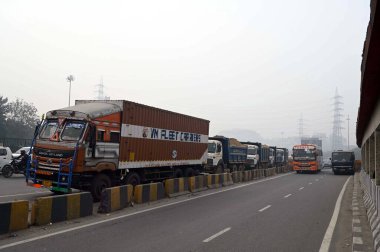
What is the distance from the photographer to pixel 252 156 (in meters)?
41.0

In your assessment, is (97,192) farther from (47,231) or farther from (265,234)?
(265,234)

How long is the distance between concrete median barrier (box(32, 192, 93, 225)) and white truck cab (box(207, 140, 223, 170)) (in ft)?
55.6

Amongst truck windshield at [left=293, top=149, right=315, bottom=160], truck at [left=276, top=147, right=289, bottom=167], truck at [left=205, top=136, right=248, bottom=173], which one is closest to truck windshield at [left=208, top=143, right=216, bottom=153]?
truck at [left=205, top=136, right=248, bottom=173]

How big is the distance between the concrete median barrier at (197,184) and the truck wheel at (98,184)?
206 inches

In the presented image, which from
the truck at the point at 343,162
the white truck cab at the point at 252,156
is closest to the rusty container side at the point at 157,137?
the white truck cab at the point at 252,156

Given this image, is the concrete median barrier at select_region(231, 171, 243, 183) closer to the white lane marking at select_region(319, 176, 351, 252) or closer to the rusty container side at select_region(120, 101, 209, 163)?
the rusty container side at select_region(120, 101, 209, 163)

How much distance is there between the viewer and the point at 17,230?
30.2ft

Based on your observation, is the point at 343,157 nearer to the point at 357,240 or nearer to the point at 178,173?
the point at 178,173

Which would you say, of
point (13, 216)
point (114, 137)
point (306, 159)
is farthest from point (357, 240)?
point (306, 159)

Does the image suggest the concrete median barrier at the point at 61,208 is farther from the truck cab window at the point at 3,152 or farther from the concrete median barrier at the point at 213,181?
the truck cab window at the point at 3,152

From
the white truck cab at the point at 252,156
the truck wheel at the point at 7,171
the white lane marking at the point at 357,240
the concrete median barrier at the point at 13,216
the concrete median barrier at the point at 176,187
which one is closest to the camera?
the white lane marking at the point at 357,240

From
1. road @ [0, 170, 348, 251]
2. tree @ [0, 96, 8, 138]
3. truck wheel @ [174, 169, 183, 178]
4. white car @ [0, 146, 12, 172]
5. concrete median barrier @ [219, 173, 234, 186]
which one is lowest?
road @ [0, 170, 348, 251]

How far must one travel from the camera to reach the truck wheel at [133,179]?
16.6m

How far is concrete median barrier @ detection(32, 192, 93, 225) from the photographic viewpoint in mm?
9945
